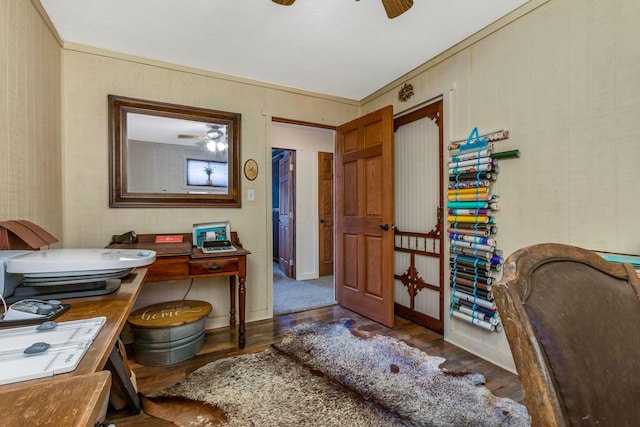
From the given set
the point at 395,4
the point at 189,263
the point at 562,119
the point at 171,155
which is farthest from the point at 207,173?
the point at 562,119

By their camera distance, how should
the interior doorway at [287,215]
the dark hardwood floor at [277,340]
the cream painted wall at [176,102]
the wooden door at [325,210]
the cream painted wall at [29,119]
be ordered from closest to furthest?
1. the cream painted wall at [29,119]
2. the dark hardwood floor at [277,340]
3. the cream painted wall at [176,102]
4. the interior doorway at [287,215]
5. the wooden door at [325,210]

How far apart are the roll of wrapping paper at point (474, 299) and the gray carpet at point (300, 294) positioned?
1.56 m

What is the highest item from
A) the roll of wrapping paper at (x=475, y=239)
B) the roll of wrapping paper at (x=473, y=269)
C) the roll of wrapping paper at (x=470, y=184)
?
the roll of wrapping paper at (x=470, y=184)

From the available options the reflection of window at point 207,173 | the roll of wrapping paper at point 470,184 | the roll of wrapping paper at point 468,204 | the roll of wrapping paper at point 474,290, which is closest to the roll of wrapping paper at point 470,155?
the roll of wrapping paper at point 470,184

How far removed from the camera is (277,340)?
8.31 feet

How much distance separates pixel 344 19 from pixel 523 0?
1126 millimetres

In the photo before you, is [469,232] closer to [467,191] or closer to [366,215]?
[467,191]

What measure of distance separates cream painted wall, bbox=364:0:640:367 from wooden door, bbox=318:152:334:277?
274cm

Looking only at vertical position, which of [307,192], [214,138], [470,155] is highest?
[214,138]

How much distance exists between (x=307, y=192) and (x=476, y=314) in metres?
3.15

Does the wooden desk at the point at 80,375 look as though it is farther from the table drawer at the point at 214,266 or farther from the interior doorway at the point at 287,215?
the interior doorway at the point at 287,215

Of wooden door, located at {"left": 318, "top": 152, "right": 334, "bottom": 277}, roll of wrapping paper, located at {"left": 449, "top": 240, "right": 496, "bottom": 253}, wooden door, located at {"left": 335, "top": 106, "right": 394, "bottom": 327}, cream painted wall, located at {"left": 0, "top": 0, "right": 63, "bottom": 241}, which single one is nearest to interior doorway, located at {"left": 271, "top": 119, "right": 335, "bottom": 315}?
wooden door, located at {"left": 318, "top": 152, "right": 334, "bottom": 277}

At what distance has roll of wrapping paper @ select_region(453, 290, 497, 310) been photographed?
2104mm

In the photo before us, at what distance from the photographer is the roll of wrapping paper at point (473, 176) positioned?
7.02ft
